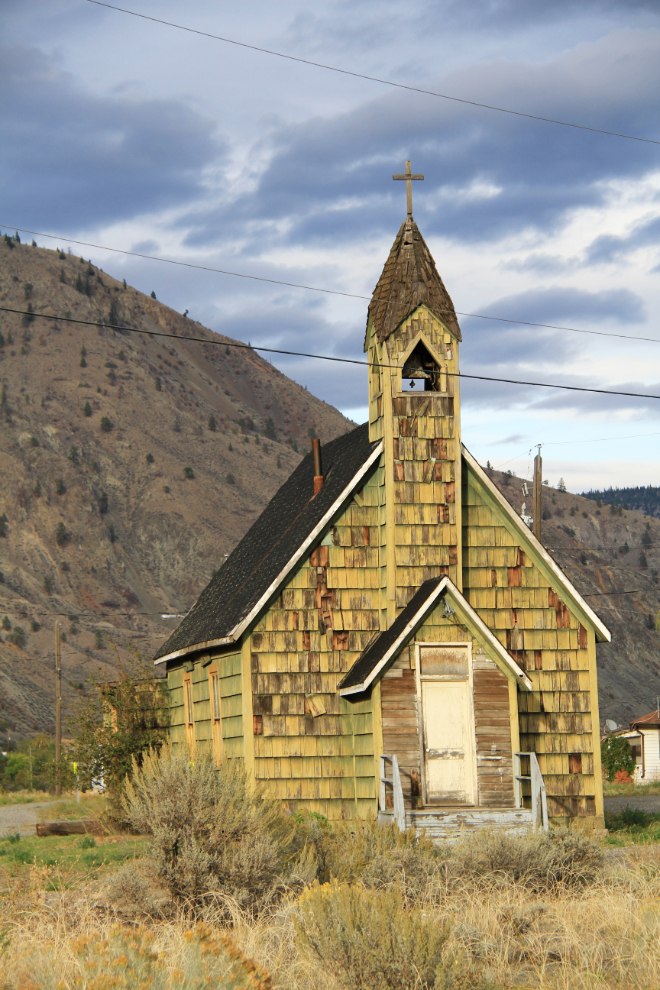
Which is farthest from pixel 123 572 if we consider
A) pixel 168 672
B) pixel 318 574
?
pixel 318 574

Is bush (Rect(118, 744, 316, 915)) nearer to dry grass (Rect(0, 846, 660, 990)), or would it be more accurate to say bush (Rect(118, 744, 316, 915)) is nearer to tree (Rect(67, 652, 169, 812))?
dry grass (Rect(0, 846, 660, 990))

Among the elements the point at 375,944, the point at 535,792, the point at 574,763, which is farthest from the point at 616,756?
the point at 375,944

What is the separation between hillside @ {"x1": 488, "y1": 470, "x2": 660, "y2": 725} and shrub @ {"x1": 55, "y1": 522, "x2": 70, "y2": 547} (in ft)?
175

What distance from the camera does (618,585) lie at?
150750 mm

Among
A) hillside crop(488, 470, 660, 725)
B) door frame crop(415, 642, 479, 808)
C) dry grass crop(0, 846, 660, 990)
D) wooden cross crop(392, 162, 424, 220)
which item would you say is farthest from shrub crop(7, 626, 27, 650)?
dry grass crop(0, 846, 660, 990)

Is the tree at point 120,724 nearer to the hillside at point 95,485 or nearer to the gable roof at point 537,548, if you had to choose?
the gable roof at point 537,548

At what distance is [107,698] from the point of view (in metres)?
27.0

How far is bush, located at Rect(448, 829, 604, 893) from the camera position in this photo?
12.4m

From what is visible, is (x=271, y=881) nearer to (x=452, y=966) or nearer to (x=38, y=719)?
(x=452, y=966)

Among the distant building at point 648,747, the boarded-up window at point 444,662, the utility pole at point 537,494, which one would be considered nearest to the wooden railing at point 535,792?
the boarded-up window at point 444,662

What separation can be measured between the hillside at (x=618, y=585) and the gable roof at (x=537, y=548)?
67330mm

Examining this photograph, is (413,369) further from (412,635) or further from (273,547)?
(412,635)

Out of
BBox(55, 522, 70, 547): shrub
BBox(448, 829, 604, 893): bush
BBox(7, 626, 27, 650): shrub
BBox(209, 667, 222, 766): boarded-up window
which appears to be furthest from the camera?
BBox(55, 522, 70, 547): shrub

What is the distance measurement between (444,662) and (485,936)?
26.8 ft
